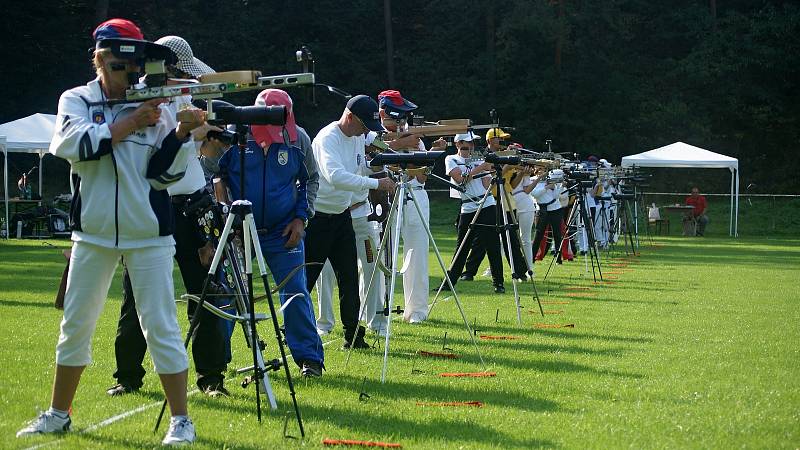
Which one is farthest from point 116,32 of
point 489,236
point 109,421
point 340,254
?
point 489,236

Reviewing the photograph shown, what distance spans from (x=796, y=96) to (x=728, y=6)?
655cm

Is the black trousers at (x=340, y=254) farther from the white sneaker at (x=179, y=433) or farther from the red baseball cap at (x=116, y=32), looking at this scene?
the red baseball cap at (x=116, y=32)

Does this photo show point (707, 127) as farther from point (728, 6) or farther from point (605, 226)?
point (605, 226)

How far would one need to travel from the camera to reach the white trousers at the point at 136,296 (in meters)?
5.78

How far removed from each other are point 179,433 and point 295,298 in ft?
7.70

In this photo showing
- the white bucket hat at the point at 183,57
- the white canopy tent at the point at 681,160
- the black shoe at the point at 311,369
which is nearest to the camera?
the white bucket hat at the point at 183,57

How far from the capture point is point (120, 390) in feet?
24.1

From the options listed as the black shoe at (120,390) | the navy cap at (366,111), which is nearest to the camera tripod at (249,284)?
the black shoe at (120,390)

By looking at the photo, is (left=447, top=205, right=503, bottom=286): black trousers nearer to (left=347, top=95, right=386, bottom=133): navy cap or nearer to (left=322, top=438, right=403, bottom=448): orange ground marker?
(left=347, top=95, right=386, bottom=133): navy cap

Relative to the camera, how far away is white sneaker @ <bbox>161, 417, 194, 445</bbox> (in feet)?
18.9

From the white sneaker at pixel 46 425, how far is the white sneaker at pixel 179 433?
613 millimetres

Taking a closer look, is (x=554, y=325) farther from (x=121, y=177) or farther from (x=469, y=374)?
(x=121, y=177)

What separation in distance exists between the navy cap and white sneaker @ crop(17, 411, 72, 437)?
155 inches

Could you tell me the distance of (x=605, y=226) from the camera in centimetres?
2830
